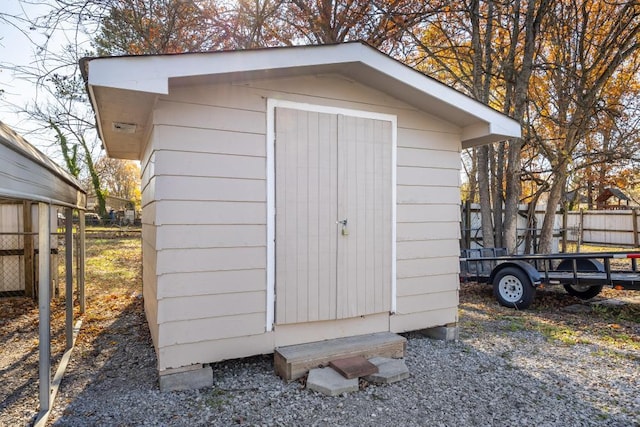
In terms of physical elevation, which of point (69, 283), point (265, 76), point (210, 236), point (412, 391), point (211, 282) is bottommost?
point (412, 391)

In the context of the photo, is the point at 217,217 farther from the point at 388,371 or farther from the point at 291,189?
Result: the point at 388,371

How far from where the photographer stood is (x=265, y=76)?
10.5ft

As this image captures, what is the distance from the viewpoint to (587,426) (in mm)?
2486

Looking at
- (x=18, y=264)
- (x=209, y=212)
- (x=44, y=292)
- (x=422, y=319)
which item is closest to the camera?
(x=44, y=292)

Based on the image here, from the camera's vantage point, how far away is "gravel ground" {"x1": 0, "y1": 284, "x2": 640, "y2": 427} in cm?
257

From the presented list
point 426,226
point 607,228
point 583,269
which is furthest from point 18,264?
point 607,228

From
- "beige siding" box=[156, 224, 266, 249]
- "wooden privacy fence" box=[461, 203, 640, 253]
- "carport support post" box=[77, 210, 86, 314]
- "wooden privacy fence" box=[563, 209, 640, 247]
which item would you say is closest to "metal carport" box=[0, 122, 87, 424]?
"beige siding" box=[156, 224, 266, 249]

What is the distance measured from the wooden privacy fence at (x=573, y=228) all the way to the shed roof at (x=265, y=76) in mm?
4965

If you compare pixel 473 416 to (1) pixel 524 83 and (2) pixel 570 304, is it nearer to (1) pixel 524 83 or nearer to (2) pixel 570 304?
(2) pixel 570 304

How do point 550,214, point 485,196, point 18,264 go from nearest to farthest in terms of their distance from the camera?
1. point 18,264
2. point 485,196
3. point 550,214

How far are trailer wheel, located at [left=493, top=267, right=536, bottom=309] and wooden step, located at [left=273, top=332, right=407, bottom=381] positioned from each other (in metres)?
2.83

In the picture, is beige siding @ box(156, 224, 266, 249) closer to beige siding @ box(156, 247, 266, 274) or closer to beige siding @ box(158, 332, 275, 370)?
beige siding @ box(156, 247, 266, 274)

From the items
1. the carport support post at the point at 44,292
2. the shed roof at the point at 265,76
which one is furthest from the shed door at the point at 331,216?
the carport support post at the point at 44,292

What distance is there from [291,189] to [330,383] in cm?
154
